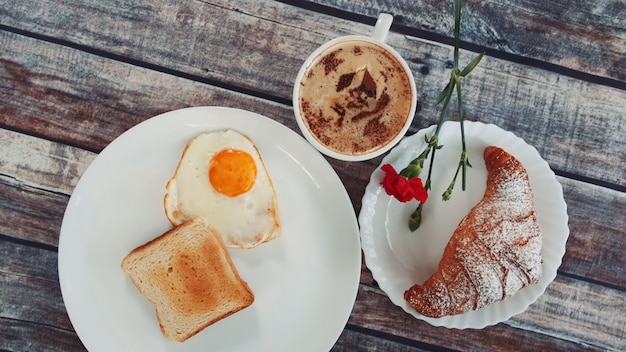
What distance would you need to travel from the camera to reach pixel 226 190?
142cm

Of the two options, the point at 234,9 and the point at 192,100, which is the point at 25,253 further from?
the point at 234,9

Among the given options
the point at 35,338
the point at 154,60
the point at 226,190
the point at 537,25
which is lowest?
the point at 35,338

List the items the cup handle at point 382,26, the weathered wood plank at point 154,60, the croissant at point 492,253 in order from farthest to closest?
the weathered wood plank at point 154,60, the croissant at point 492,253, the cup handle at point 382,26

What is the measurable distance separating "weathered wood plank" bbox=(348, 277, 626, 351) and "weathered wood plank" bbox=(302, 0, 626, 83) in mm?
612

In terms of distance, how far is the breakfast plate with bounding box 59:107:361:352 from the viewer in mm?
1435

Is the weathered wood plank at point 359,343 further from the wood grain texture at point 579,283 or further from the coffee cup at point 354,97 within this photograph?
the coffee cup at point 354,97

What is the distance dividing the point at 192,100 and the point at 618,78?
1.17 meters

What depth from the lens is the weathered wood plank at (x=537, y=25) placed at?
61.0 inches

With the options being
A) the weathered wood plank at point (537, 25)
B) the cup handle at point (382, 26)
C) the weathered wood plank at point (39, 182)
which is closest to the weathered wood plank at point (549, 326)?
the weathered wood plank at point (39, 182)

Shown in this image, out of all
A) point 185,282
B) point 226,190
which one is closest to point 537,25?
point 226,190

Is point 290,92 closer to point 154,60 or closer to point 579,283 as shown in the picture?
point 154,60

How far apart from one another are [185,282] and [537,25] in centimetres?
117

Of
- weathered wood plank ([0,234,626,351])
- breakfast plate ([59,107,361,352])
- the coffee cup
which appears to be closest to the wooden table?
weathered wood plank ([0,234,626,351])

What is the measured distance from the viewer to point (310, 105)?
1314 mm
